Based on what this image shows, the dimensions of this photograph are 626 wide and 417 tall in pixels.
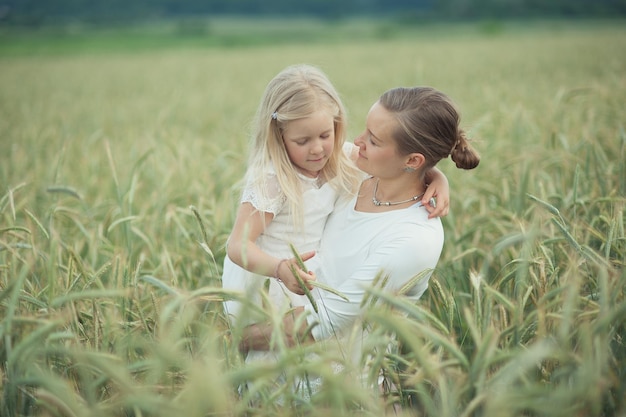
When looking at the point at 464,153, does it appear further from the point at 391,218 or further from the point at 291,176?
the point at 291,176

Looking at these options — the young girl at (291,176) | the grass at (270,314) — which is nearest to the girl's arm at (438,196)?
the young girl at (291,176)

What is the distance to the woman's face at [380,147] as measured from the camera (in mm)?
1808

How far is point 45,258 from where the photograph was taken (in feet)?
7.17

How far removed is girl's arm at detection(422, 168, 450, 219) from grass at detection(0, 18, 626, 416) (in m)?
0.26

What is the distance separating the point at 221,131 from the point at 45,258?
4.03m

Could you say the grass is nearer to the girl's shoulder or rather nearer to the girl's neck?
the girl's shoulder

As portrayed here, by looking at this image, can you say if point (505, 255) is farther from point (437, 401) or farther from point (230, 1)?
point (230, 1)

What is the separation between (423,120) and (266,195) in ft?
2.03

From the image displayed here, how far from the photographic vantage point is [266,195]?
1.85 m

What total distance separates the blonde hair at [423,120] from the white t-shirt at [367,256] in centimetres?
23

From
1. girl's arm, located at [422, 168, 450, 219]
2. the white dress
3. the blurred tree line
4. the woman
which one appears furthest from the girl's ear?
the blurred tree line

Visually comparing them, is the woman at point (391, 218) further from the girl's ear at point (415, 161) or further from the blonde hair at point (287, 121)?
the blonde hair at point (287, 121)

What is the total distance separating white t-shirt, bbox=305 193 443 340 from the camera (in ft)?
5.52

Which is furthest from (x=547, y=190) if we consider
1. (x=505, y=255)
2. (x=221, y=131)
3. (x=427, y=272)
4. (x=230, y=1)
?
(x=230, y=1)
